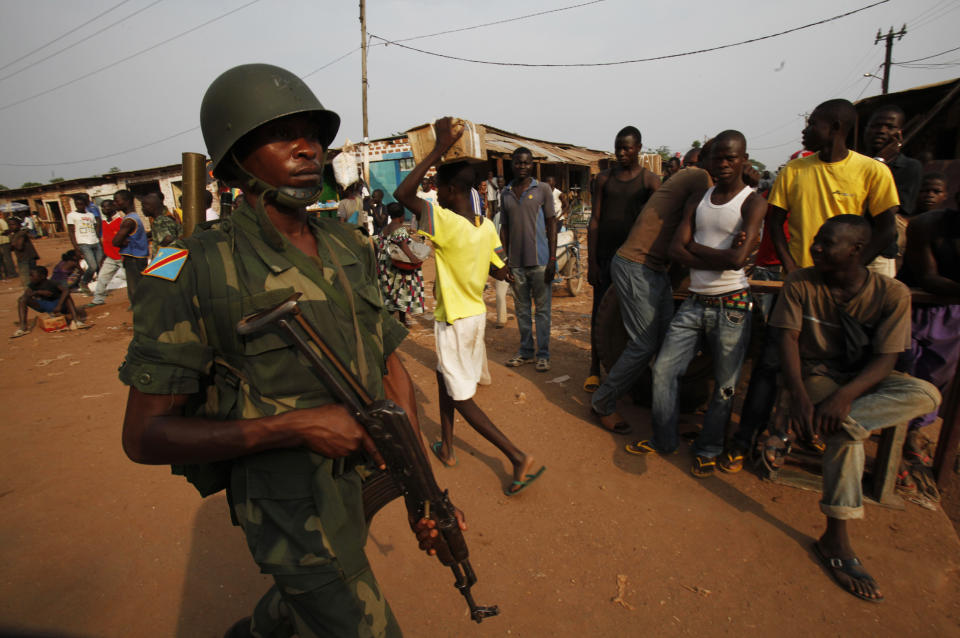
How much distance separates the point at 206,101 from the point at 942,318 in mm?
4146

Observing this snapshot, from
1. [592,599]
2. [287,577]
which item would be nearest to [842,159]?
[592,599]

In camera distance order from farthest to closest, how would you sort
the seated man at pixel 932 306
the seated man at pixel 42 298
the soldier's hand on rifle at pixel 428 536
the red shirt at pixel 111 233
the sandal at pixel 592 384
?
the red shirt at pixel 111 233
the seated man at pixel 42 298
the sandal at pixel 592 384
the seated man at pixel 932 306
the soldier's hand on rifle at pixel 428 536

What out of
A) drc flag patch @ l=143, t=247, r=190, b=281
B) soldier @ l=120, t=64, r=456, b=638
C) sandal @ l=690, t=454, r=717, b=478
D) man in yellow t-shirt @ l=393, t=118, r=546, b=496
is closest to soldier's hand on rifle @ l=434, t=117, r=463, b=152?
man in yellow t-shirt @ l=393, t=118, r=546, b=496

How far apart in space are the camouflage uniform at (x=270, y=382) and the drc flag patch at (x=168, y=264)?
0.05 feet

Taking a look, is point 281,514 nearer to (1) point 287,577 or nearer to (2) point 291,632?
(1) point 287,577

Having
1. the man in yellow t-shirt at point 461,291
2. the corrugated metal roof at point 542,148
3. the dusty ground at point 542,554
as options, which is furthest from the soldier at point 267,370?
the corrugated metal roof at point 542,148

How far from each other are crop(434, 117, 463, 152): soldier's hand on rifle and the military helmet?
4.40 ft

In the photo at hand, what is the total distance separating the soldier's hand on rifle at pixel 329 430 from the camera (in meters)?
1.18

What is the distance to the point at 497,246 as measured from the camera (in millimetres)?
3404

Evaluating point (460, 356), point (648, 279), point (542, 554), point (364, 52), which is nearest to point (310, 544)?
point (542, 554)

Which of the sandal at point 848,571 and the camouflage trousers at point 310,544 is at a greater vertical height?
the camouflage trousers at point 310,544

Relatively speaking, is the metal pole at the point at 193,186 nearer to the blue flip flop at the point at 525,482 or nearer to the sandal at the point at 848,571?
the blue flip flop at the point at 525,482

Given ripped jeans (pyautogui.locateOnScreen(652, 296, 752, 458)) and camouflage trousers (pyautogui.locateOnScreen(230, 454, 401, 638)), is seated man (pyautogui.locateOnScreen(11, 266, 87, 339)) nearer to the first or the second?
camouflage trousers (pyautogui.locateOnScreen(230, 454, 401, 638))

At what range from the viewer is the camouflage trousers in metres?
1.26
